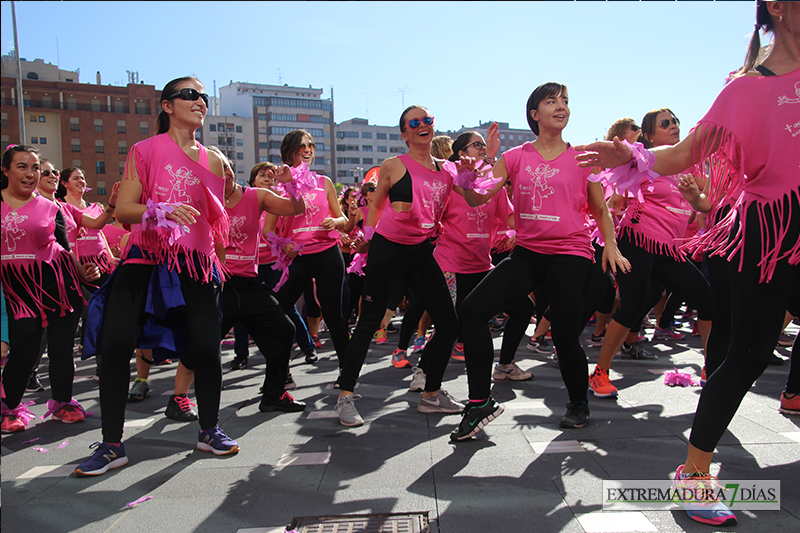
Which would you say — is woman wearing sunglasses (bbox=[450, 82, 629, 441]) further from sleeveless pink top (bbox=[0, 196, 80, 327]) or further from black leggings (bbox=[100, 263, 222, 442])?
sleeveless pink top (bbox=[0, 196, 80, 327])

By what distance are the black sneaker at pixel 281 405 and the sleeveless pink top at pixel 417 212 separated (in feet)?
4.81

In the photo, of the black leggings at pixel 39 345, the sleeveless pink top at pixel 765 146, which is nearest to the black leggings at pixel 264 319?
the black leggings at pixel 39 345

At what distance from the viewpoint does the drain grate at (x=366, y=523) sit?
239 centimetres

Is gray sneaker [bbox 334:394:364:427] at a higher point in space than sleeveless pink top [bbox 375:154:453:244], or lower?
lower

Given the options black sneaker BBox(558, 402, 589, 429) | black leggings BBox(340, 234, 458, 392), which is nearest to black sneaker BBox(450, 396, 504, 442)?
black sneaker BBox(558, 402, 589, 429)

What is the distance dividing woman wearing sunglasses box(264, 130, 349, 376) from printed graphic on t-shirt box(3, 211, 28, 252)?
195 centimetres

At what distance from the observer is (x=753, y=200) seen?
2.49 m

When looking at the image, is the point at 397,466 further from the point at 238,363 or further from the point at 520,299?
the point at 238,363

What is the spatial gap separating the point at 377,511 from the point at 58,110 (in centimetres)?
7559

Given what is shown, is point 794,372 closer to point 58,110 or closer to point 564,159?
point 564,159

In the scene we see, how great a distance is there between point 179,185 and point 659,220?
351 centimetres

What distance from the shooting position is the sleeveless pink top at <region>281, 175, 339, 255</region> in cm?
525

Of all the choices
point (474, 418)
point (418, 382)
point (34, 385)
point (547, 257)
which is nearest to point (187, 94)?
point (547, 257)

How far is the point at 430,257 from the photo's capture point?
4281 mm
